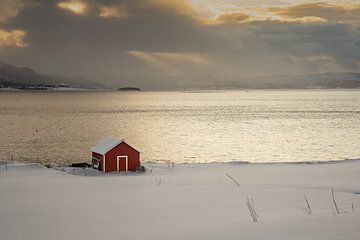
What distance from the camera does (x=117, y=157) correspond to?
35.2 m

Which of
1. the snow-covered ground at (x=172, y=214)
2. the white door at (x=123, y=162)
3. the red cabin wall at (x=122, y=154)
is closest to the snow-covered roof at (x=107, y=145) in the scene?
the red cabin wall at (x=122, y=154)

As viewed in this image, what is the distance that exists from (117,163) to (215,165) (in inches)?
360

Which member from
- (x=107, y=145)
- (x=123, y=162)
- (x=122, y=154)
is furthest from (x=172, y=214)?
(x=107, y=145)

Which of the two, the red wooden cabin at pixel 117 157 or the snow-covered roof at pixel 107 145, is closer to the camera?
the red wooden cabin at pixel 117 157

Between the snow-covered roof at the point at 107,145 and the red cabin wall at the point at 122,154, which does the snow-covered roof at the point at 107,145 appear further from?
the red cabin wall at the point at 122,154

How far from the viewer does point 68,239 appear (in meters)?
9.90

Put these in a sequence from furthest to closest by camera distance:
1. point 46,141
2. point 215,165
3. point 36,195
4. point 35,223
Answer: point 46,141
point 215,165
point 36,195
point 35,223

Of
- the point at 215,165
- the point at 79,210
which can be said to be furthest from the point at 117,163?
the point at 79,210

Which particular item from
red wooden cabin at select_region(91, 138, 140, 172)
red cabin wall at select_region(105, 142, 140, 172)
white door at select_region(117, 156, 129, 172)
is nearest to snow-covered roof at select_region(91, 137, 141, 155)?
red wooden cabin at select_region(91, 138, 140, 172)

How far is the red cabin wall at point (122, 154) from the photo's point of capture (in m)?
34.8

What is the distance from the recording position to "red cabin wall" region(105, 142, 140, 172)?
114 feet

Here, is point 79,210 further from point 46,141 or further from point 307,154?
point 46,141

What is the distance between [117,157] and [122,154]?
0.47 m

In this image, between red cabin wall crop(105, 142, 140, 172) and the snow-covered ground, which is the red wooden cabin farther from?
the snow-covered ground
